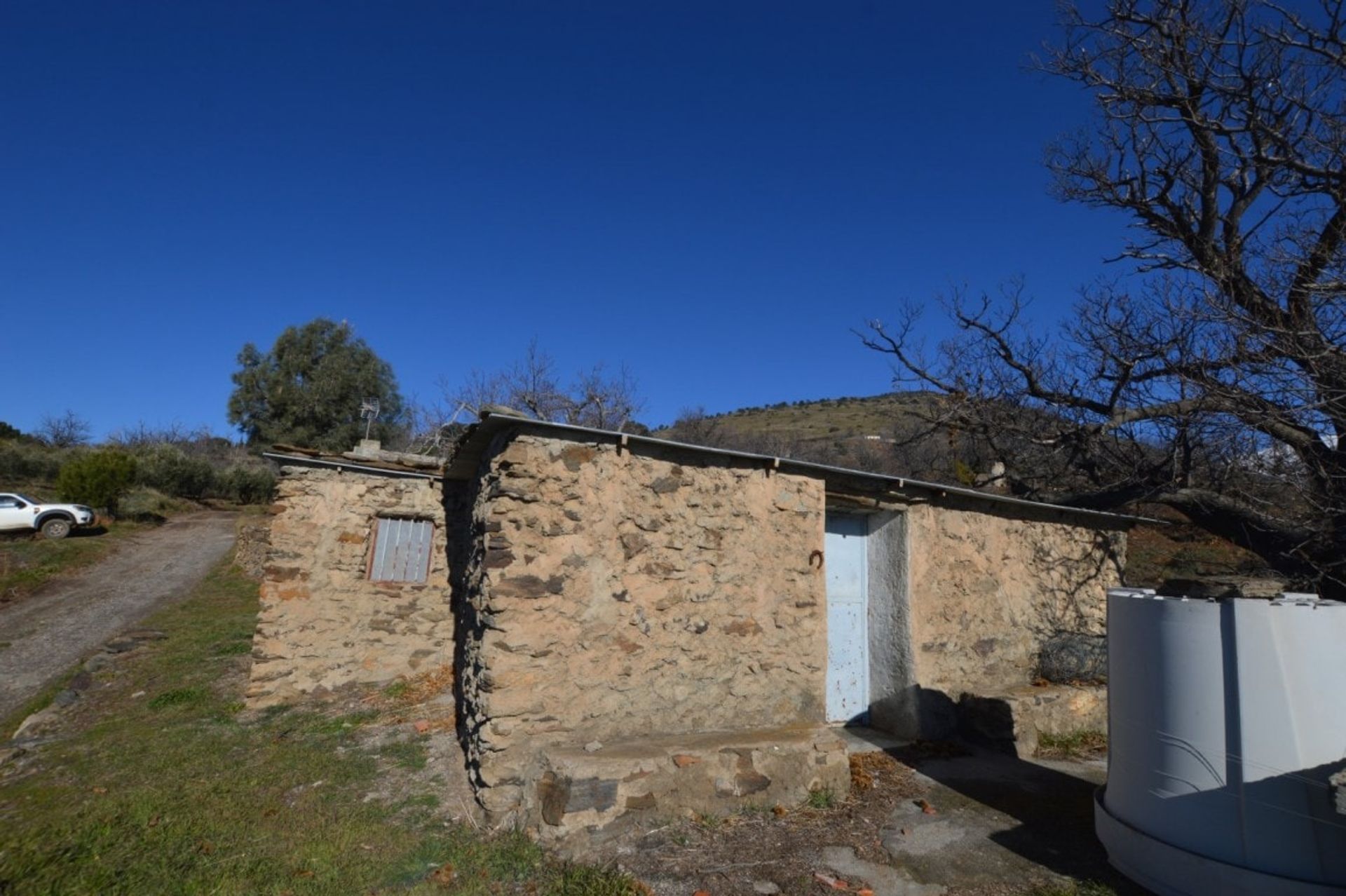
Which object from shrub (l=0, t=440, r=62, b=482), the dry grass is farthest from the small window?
shrub (l=0, t=440, r=62, b=482)

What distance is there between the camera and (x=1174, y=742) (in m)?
3.63

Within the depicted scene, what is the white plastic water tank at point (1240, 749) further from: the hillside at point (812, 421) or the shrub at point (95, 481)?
the shrub at point (95, 481)

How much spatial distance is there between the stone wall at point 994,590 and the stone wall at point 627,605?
55.3 inches

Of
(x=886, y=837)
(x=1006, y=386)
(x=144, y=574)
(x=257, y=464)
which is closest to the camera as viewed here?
(x=886, y=837)

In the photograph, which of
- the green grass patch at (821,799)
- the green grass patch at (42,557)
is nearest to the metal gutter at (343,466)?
the green grass patch at (821,799)

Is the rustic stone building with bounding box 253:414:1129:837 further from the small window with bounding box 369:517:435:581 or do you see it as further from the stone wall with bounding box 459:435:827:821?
the small window with bounding box 369:517:435:581

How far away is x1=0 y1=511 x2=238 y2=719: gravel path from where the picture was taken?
10406 millimetres

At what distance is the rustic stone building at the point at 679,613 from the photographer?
4.69 meters

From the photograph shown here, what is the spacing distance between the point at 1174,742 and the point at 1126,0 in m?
8.51

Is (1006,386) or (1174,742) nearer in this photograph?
(1174,742)

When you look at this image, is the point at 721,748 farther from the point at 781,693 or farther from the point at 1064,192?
the point at 1064,192

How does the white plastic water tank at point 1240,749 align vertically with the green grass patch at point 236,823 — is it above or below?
above

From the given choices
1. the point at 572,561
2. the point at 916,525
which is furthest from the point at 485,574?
the point at 916,525

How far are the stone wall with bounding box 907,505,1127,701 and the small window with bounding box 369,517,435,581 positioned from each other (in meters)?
5.63
